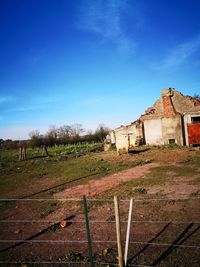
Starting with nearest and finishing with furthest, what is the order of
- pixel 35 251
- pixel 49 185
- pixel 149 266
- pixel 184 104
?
pixel 149 266 → pixel 35 251 → pixel 49 185 → pixel 184 104

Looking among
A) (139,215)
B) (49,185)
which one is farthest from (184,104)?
(139,215)

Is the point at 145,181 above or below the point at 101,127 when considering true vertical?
below

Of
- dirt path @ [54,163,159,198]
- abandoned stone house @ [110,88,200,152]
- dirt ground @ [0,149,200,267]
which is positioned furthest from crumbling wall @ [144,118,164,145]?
dirt ground @ [0,149,200,267]

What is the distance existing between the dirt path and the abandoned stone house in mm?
9080

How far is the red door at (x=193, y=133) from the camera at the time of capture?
865 inches

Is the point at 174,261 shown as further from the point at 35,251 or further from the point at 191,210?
the point at 35,251

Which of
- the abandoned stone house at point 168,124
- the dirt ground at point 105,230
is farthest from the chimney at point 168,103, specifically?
the dirt ground at point 105,230

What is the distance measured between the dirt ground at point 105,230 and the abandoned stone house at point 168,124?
43.4 ft

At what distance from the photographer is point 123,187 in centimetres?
1010

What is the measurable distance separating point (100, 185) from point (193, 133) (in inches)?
591

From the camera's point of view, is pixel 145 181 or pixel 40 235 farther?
pixel 145 181

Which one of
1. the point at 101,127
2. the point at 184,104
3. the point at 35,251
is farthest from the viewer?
the point at 101,127

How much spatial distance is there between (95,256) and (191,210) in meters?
3.64

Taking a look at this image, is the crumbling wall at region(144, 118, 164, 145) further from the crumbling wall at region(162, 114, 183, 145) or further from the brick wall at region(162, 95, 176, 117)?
the brick wall at region(162, 95, 176, 117)
